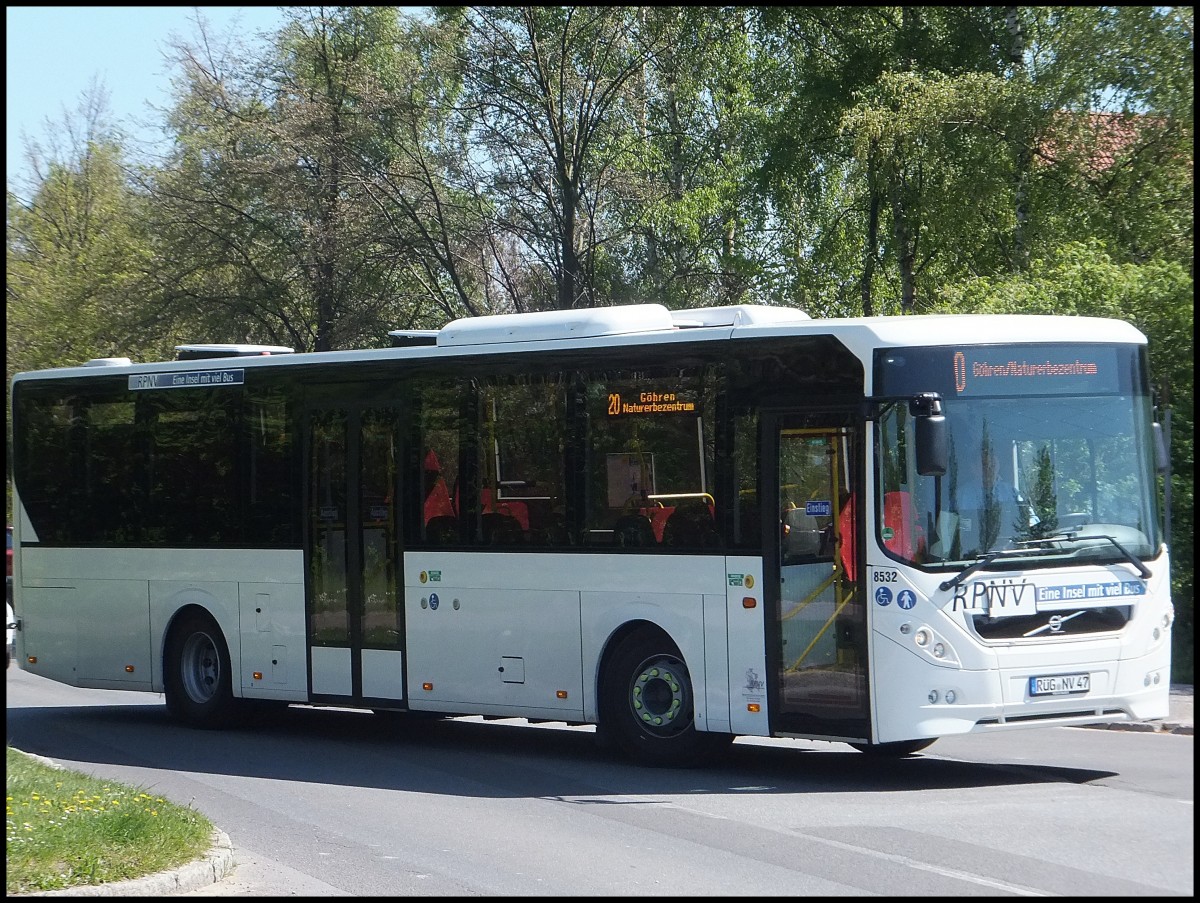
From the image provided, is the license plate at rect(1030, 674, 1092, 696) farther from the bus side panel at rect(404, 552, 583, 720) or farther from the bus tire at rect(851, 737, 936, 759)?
the bus side panel at rect(404, 552, 583, 720)

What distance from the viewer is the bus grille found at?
10539 millimetres

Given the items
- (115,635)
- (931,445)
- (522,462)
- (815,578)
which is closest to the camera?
(931,445)

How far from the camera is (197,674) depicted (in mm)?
15617

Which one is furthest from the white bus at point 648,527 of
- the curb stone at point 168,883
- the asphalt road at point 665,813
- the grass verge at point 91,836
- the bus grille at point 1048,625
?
the curb stone at point 168,883

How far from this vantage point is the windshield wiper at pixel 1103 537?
424 inches

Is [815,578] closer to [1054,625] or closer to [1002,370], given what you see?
[1054,625]

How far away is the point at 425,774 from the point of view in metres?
12.2

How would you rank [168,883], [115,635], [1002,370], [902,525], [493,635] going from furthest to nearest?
1. [115,635]
2. [493,635]
3. [1002,370]
4. [902,525]
5. [168,883]

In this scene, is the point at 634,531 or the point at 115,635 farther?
the point at 115,635

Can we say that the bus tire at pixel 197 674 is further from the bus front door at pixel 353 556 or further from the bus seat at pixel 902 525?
the bus seat at pixel 902 525

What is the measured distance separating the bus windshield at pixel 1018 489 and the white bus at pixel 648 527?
2cm

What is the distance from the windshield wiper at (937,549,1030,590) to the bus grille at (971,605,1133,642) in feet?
0.92

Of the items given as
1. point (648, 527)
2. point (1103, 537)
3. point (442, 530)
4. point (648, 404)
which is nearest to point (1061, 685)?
point (1103, 537)

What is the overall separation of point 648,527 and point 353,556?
3.29 m
